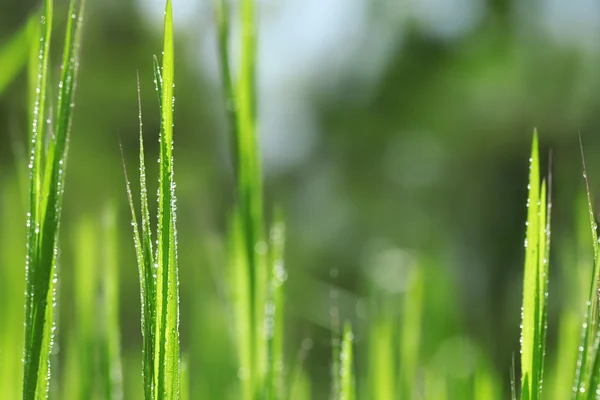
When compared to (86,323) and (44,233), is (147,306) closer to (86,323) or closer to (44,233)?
(44,233)

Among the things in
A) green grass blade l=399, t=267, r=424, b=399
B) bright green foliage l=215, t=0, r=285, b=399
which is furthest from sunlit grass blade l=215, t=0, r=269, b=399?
green grass blade l=399, t=267, r=424, b=399

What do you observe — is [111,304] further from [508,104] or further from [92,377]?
[508,104]

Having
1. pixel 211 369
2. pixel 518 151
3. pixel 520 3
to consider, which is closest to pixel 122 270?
pixel 518 151

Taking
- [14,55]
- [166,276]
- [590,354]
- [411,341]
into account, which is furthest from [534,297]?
[14,55]

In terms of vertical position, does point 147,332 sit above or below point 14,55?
below

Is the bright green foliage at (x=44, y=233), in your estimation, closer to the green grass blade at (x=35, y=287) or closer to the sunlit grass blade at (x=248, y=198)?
the green grass blade at (x=35, y=287)

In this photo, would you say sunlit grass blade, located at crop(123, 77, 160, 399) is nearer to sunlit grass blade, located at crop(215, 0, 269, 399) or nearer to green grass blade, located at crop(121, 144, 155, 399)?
green grass blade, located at crop(121, 144, 155, 399)

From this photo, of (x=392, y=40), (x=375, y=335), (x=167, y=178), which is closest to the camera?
(x=167, y=178)

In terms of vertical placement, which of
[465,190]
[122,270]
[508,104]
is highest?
[508,104]
